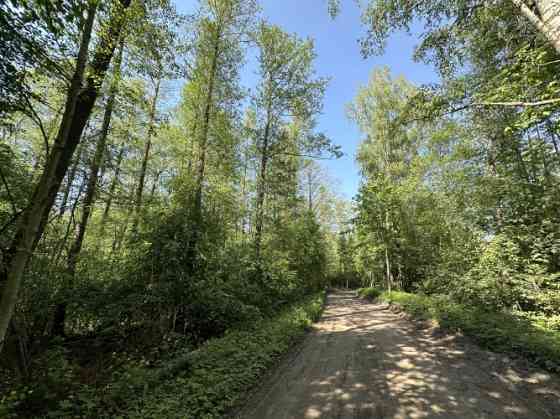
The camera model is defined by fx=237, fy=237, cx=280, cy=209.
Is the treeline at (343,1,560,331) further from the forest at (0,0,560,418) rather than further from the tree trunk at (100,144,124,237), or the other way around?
the tree trunk at (100,144,124,237)

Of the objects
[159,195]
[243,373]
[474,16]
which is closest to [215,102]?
[159,195]

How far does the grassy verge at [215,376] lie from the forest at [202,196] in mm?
38

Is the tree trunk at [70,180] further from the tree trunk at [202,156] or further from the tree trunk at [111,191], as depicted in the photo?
the tree trunk at [202,156]

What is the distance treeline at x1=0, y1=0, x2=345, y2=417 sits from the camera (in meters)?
2.55

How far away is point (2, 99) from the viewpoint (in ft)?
8.19

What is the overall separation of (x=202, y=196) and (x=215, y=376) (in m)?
5.21

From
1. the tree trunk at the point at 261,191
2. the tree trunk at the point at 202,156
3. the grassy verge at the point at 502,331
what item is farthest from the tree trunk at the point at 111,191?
the grassy verge at the point at 502,331

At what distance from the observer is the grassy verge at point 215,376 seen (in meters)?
3.16

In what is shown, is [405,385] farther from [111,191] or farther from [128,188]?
[128,188]

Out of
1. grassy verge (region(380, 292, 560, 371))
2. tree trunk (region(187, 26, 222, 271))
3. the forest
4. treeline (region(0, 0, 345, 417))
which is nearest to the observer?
treeline (region(0, 0, 345, 417))

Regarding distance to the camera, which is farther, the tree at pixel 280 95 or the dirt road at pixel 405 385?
the tree at pixel 280 95

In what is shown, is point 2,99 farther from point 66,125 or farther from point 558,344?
point 558,344

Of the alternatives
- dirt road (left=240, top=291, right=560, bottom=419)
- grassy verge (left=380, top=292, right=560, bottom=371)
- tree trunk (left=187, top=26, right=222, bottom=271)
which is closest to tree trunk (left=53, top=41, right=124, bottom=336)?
tree trunk (left=187, top=26, right=222, bottom=271)

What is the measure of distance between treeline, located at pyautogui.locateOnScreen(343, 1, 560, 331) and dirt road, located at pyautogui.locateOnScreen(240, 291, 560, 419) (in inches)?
106
